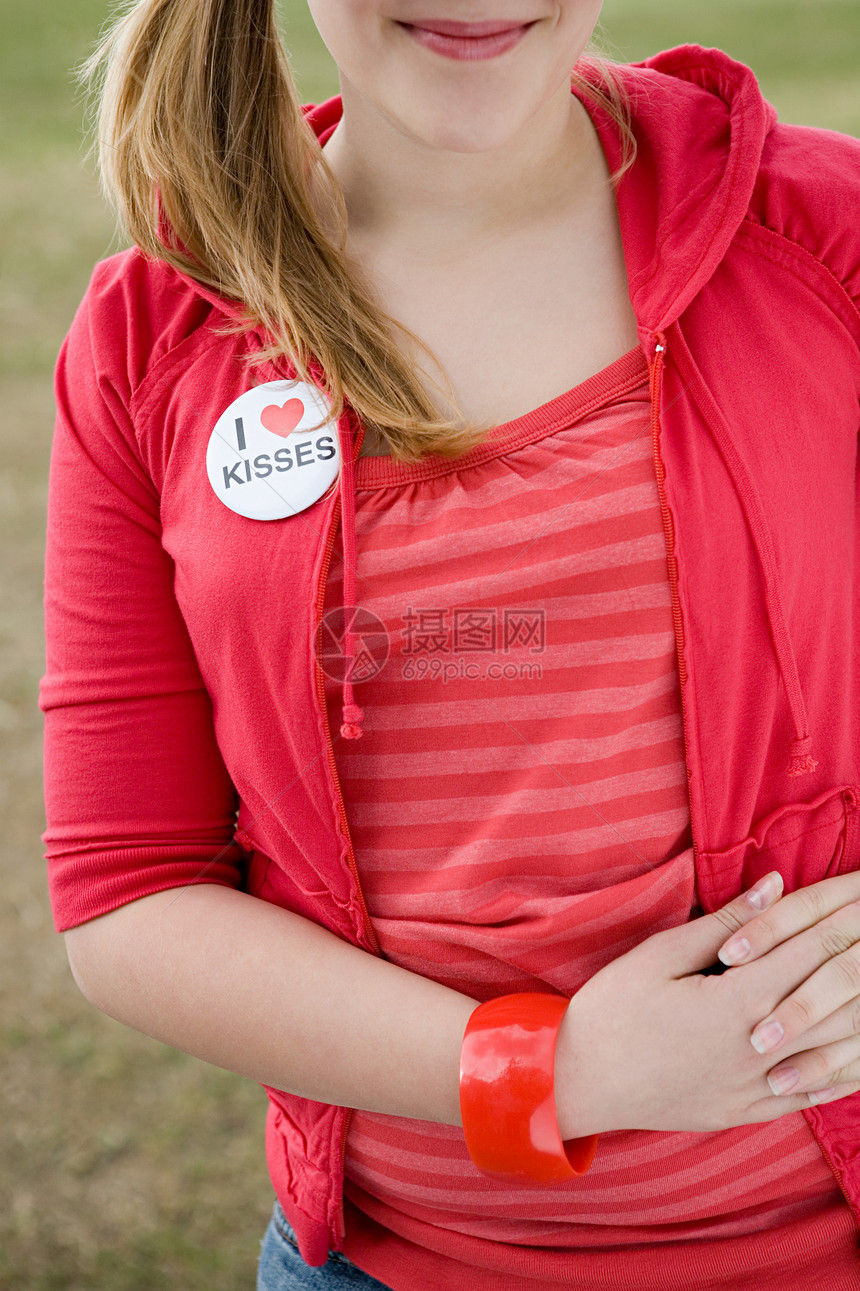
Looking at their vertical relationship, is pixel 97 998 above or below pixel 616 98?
below

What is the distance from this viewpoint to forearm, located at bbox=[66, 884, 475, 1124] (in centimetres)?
60

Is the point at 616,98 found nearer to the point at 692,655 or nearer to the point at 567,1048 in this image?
the point at 692,655

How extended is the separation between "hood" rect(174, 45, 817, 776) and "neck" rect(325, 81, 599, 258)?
3 cm

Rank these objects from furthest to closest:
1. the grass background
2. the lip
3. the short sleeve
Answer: the grass background, the short sleeve, the lip

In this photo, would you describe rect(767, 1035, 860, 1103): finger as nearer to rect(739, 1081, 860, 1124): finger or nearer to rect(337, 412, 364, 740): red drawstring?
rect(739, 1081, 860, 1124): finger

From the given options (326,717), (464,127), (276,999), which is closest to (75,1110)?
(276,999)

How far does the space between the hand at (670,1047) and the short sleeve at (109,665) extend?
25 cm

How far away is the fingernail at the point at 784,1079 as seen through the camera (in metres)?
0.57

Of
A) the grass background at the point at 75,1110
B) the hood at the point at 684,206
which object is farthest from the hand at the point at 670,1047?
the grass background at the point at 75,1110

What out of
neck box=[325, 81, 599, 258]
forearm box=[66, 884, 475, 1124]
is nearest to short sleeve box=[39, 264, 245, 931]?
forearm box=[66, 884, 475, 1124]

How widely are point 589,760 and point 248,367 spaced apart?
281 millimetres

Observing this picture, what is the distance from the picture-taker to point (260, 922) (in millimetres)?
651

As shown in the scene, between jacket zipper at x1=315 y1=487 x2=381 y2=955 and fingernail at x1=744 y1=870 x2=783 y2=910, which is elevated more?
jacket zipper at x1=315 y1=487 x2=381 y2=955

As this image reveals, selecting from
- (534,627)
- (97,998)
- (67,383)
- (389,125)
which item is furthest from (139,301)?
(97,998)
